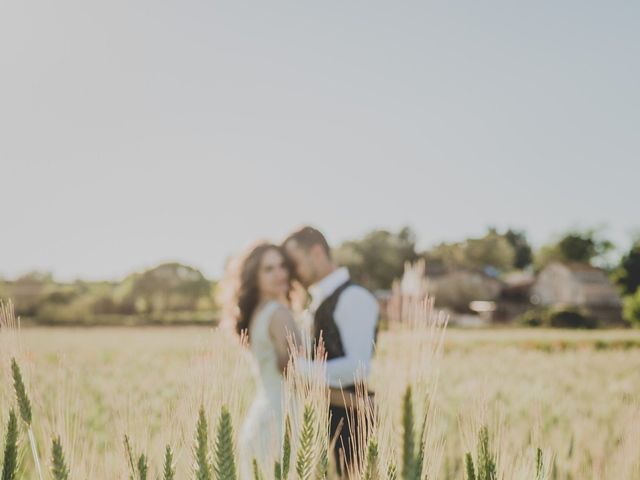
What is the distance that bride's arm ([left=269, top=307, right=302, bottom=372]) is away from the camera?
11.8ft

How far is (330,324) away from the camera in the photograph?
3336 mm

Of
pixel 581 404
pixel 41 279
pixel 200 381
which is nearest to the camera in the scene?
pixel 200 381

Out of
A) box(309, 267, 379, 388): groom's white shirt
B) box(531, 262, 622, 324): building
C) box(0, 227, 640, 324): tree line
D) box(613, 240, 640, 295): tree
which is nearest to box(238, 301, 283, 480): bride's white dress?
box(309, 267, 379, 388): groom's white shirt

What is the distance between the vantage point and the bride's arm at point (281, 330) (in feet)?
11.8

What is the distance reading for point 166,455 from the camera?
1.21 metres

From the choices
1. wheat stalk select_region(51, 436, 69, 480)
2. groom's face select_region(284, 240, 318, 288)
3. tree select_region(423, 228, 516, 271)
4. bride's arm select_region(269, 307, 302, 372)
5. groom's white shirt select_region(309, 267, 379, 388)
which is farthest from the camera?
tree select_region(423, 228, 516, 271)

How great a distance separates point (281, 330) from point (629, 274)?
62.3m

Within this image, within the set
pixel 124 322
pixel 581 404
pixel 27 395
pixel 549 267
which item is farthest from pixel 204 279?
pixel 27 395

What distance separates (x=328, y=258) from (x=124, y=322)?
38.7 meters

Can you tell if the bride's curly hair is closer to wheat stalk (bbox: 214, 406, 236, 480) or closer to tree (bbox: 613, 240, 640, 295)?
wheat stalk (bbox: 214, 406, 236, 480)

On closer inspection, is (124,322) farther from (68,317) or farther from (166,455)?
(166,455)

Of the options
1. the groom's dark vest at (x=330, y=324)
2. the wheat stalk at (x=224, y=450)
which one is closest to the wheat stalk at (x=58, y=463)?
the wheat stalk at (x=224, y=450)

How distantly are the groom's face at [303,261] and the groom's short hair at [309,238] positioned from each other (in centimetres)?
3

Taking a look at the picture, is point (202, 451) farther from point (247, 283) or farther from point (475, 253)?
point (475, 253)
